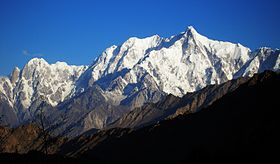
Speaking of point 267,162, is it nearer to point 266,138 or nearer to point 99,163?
point 266,138

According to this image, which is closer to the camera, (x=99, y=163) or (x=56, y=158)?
(x=56, y=158)

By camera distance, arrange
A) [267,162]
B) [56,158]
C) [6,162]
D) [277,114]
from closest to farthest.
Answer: [267,162] → [6,162] → [56,158] → [277,114]

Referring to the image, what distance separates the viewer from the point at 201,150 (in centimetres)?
9525

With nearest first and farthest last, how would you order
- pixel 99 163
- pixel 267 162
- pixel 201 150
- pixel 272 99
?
1. pixel 267 162
2. pixel 201 150
3. pixel 99 163
4. pixel 272 99

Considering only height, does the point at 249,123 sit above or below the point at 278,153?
above

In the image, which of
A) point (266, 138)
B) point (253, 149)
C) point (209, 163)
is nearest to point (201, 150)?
point (209, 163)

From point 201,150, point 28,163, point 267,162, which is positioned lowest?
point 267,162

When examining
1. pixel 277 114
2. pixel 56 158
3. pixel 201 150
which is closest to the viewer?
pixel 201 150

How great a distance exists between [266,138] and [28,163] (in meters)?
46.5

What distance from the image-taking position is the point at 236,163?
89.6 meters

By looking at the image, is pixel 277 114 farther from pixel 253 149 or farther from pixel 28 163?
pixel 28 163

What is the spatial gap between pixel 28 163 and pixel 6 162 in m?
4.08

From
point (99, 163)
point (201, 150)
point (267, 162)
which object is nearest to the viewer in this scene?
point (267, 162)

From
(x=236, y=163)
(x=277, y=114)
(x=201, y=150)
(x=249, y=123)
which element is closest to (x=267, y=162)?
(x=236, y=163)
